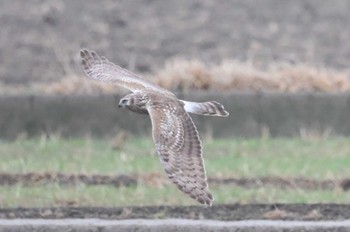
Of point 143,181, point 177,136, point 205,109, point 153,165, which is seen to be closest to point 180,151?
point 177,136

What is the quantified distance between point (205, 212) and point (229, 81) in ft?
17.4

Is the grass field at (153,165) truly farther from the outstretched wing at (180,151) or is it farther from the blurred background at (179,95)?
the outstretched wing at (180,151)

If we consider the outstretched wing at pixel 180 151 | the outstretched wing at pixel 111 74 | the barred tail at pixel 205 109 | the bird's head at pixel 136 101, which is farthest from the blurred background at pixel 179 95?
the outstretched wing at pixel 180 151

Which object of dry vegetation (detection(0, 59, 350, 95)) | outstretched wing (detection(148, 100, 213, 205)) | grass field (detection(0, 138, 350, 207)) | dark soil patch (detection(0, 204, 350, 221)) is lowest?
grass field (detection(0, 138, 350, 207))

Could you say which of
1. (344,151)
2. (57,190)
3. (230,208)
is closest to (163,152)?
(230,208)

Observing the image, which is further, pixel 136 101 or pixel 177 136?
pixel 136 101

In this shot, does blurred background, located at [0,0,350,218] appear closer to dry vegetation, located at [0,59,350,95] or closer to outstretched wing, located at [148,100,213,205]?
dry vegetation, located at [0,59,350,95]

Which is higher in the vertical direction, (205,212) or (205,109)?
(205,109)

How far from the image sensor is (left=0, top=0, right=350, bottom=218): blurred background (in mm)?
11156

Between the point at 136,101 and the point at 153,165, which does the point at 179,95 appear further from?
the point at 136,101

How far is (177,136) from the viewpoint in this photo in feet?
26.3

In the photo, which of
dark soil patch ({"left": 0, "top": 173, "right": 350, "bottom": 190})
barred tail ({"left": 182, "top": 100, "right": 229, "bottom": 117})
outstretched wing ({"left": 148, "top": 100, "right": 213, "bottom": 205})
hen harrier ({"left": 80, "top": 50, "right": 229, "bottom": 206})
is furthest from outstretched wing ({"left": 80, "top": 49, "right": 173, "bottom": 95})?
dark soil patch ({"left": 0, "top": 173, "right": 350, "bottom": 190})

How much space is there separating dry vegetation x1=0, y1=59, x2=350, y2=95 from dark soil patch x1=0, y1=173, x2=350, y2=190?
3233 mm

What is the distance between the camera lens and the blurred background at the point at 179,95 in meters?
11.2
